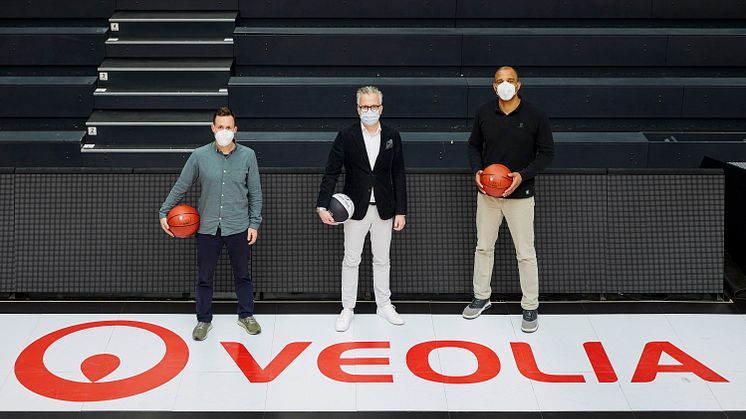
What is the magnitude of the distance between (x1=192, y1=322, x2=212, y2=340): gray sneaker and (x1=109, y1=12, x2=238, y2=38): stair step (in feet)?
13.1

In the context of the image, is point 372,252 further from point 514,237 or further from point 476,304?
point 514,237

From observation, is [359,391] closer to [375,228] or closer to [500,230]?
[375,228]

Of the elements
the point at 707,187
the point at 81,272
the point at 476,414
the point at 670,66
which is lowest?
the point at 476,414

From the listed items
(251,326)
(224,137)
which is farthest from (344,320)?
(224,137)

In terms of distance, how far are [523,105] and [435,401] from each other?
1.79m

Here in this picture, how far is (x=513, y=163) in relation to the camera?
17.5ft

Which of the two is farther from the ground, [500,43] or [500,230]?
[500,43]

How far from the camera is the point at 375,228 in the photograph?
5.45m

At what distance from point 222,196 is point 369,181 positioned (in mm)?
852

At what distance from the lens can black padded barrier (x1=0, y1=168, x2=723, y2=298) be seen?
19.5 feet

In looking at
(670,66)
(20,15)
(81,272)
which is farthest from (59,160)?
(670,66)

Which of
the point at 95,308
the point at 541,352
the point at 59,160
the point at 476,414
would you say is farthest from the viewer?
the point at 59,160

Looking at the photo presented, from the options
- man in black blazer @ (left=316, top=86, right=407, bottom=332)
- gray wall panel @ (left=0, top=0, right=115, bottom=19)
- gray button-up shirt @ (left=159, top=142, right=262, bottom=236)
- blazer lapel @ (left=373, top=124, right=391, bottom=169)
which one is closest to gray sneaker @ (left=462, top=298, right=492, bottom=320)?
man in black blazer @ (left=316, top=86, right=407, bottom=332)

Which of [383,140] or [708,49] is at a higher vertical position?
[708,49]
